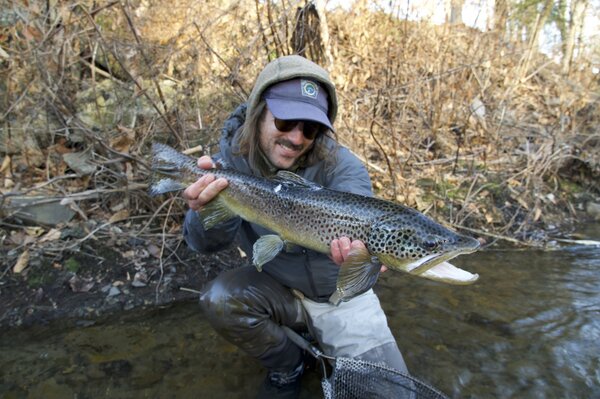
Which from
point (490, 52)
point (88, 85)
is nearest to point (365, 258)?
point (88, 85)

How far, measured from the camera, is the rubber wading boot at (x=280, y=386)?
2.92 meters

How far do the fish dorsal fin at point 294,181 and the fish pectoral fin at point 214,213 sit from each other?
0.40 m

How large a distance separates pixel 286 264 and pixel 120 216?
9.16ft

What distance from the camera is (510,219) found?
579 cm

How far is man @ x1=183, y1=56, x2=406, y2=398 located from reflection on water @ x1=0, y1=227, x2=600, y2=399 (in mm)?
486

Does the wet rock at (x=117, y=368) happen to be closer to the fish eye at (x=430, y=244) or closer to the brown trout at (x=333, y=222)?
the brown trout at (x=333, y=222)

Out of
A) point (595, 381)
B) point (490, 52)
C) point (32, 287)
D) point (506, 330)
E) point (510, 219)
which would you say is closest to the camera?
point (595, 381)

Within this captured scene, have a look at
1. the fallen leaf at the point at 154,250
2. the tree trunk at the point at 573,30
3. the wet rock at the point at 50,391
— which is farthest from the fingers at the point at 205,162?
the tree trunk at the point at 573,30

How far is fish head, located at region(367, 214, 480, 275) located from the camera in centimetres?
201

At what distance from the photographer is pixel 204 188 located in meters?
2.58

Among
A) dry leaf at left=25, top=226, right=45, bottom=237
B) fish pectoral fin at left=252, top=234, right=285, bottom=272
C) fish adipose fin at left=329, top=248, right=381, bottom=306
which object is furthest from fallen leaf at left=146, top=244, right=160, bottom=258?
fish adipose fin at left=329, top=248, right=381, bottom=306

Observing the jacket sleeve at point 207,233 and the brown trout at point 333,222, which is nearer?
the brown trout at point 333,222

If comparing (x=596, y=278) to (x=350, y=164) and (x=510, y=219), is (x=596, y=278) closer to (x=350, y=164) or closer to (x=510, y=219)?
(x=510, y=219)

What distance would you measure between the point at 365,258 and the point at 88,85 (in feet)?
16.1
